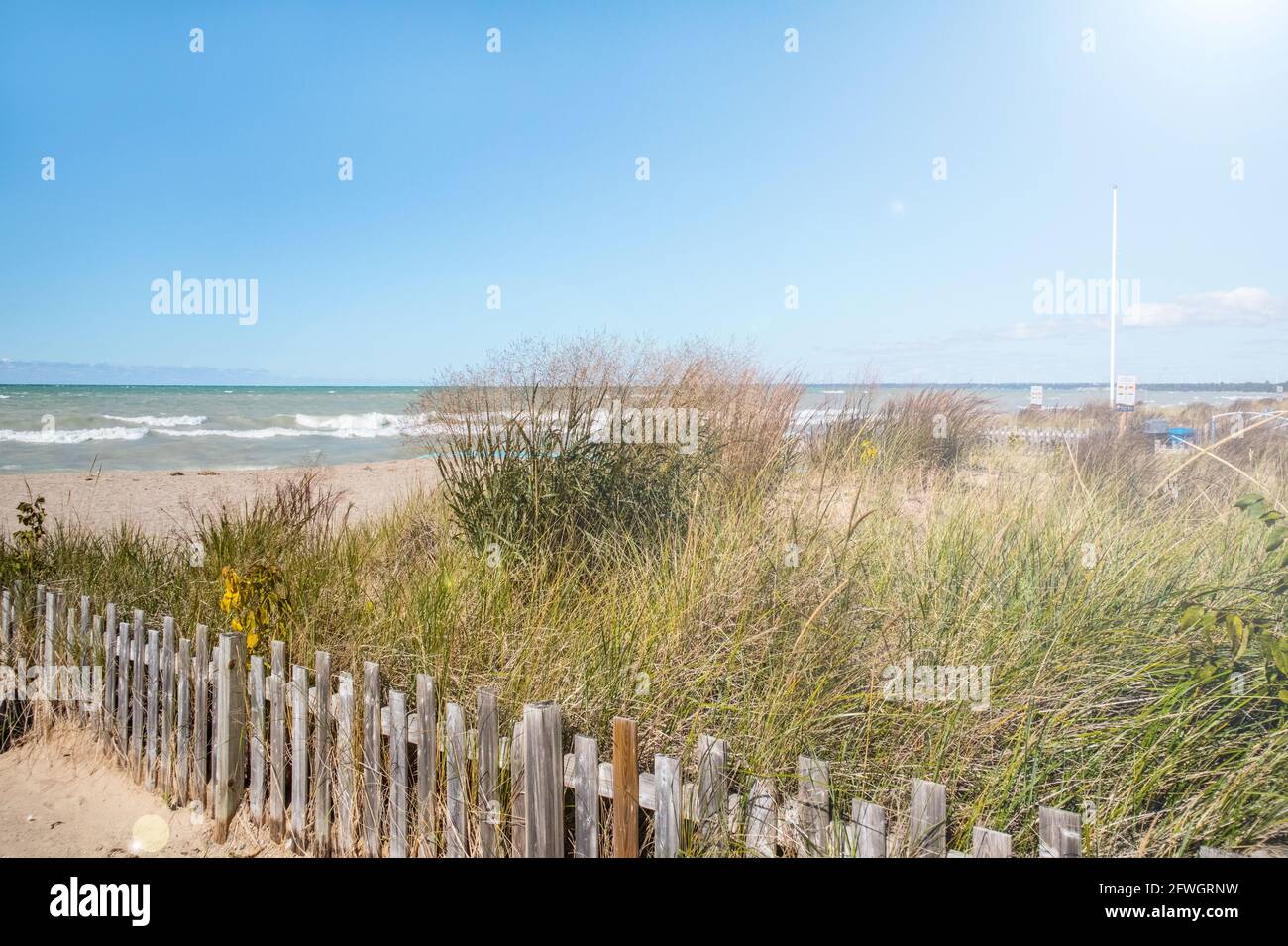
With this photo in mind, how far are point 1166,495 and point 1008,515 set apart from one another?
241 cm

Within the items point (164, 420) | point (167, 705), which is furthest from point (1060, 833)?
point (164, 420)

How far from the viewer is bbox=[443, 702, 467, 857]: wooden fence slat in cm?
236

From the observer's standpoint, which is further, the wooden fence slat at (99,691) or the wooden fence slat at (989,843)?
the wooden fence slat at (99,691)

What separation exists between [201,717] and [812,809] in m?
2.63

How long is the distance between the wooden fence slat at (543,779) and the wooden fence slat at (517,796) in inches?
2.9

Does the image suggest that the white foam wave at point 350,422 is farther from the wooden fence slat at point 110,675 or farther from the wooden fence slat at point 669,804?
the wooden fence slat at point 669,804

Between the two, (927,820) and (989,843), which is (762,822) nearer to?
(927,820)

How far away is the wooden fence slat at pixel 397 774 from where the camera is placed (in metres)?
2.53

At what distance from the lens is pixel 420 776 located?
98.5 inches

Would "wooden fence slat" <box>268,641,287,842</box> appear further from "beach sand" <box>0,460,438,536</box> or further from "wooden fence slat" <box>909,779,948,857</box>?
"beach sand" <box>0,460,438,536</box>

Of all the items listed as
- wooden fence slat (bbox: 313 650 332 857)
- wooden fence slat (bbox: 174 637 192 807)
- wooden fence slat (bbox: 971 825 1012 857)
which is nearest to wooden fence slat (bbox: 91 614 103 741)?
wooden fence slat (bbox: 174 637 192 807)

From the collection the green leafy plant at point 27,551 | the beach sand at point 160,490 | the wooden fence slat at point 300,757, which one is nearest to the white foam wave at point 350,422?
the beach sand at point 160,490

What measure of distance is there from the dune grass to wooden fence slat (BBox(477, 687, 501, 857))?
336 mm
